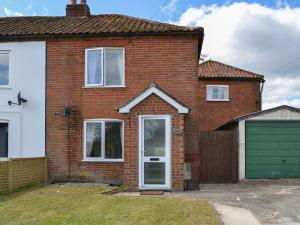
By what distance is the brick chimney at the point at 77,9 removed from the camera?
756 inches

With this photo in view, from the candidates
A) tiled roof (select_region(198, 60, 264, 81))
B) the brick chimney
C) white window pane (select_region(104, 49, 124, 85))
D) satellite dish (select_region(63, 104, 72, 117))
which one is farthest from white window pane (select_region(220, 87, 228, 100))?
satellite dish (select_region(63, 104, 72, 117))

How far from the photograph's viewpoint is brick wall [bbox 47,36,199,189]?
627 inches

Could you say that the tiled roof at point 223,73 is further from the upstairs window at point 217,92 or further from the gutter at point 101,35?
the gutter at point 101,35

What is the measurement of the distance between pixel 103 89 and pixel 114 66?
100 centimetres

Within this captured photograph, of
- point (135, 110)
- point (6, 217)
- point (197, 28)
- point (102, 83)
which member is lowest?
point (6, 217)

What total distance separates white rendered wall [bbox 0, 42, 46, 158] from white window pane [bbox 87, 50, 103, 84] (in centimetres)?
181

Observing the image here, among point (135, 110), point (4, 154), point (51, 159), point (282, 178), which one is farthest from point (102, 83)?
point (282, 178)

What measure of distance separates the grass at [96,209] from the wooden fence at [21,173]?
0.68 metres

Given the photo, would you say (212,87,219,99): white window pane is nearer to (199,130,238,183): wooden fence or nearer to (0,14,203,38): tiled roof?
(199,130,238,183): wooden fence

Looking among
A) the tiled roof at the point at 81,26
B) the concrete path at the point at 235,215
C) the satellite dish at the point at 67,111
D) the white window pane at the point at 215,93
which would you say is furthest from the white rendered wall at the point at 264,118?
the white window pane at the point at 215,93

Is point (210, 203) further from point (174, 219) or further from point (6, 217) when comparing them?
point (6, 217)

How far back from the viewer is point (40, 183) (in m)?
15.9

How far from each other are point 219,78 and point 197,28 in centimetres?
1101

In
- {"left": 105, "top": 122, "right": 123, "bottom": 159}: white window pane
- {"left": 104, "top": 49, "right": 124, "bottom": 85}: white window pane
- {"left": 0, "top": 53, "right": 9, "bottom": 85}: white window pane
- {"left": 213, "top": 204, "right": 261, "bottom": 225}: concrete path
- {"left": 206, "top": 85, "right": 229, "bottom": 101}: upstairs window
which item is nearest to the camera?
{"left": 213, "top": 204, "right": 261, "bottom": 225}: concrete path
